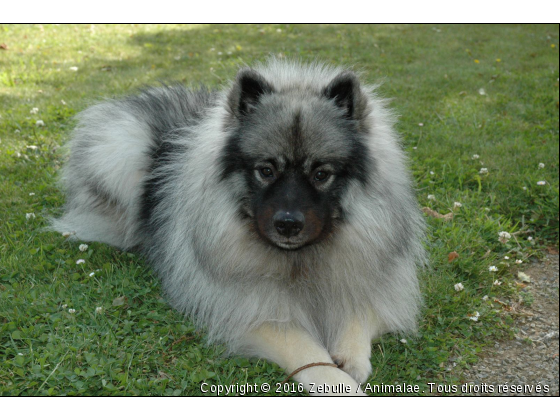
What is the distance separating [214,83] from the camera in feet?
24.5

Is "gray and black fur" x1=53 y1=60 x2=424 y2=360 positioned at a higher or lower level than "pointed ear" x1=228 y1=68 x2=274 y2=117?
lower

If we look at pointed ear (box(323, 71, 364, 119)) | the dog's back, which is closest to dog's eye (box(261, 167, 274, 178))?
pointed ear (box(323, 71, 364, 119))

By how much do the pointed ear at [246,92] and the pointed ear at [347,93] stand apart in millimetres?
355

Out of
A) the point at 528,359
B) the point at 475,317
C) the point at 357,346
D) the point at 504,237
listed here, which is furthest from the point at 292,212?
the point at 504,237

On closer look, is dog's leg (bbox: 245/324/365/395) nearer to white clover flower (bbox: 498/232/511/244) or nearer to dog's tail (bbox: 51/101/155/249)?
dog's tail (bbox: 51/101/155/249)

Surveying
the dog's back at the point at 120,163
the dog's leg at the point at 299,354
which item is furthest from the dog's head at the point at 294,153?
the dog's back at the point at 120,163

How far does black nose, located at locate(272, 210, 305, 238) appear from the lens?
2.67 m

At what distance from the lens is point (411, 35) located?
10086 millimetres

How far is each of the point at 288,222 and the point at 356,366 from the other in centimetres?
90

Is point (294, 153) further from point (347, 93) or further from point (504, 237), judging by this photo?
point (504, 237)

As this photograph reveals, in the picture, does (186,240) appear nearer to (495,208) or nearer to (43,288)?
(43,288)

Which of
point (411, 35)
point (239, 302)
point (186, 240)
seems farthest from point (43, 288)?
point (411, 35)

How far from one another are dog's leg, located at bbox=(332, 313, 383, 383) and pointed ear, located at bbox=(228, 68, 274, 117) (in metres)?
1.37

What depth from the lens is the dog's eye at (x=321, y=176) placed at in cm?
281
